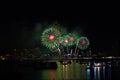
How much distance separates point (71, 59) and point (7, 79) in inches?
2504

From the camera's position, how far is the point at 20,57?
14450 cm

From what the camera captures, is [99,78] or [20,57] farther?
[20,57]

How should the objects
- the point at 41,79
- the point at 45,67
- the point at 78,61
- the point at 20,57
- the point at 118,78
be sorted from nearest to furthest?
→ the point at 118,78
the point at 41,79
the point at 45,67
the point at 78,61
the point at 20,57

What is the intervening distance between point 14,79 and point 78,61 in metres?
75.6

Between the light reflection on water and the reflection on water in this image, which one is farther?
the reflection on water

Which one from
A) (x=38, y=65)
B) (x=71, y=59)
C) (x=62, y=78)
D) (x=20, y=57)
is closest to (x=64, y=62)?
(x=71, y=59)

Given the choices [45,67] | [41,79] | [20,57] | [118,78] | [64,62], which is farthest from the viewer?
[20,57]

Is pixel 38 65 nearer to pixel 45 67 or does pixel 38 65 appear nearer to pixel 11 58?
pixel 45 67

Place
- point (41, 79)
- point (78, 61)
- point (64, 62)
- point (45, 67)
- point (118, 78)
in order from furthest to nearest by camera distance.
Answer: point (78, 61) → point (64, 62) → point (45, 67) → point (41, 79) → point (118, 78)

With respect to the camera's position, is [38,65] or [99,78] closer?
[99,78]

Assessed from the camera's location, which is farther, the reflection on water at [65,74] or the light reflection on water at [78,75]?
the reflection on water at [65,74]

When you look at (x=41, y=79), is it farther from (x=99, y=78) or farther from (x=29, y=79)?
(x=99, y=78)

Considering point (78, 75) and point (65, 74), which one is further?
point (65, 74)

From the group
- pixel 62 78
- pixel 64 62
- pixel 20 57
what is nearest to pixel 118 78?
pixel 62 78
